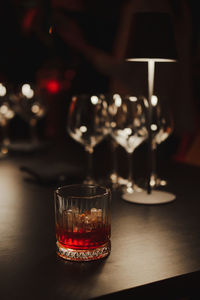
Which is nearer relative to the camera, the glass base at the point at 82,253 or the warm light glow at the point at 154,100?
the glass base at the point at 82,253

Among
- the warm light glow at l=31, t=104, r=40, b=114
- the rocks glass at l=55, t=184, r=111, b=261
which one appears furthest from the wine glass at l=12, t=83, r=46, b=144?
the rocks glass at l=55, t=184, r=111, b=261

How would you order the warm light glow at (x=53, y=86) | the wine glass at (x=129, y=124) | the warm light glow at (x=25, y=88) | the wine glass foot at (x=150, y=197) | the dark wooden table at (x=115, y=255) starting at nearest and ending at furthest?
the dark wooden table at (x=115, y=255) → the wine glass foot at (x=150, y=197) → the wine glass at (x=129, y=124) → the warm light glow at (x=25, y=88) → the warm light glow at (x=53, y=86)

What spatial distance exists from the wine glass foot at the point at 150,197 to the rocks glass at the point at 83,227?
29cm

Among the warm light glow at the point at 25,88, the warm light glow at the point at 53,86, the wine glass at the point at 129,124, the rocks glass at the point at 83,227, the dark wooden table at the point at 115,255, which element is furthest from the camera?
the warm light glow at the point at 53,86

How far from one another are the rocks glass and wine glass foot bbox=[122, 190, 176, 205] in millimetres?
294

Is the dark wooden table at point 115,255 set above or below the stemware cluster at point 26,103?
below

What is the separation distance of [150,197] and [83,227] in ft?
1.23

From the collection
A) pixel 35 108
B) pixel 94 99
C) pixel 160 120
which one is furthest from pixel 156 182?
pixel 35 108

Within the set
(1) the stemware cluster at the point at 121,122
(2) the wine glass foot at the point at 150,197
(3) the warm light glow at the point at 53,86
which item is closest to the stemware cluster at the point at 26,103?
(1) the stemware cluster at the point at 121,122

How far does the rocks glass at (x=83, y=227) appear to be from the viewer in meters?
0.72

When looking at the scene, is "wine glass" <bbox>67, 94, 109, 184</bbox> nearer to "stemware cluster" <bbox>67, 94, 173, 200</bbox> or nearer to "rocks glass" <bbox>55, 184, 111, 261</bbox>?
"stemware cluster" <bbox>67, 94, 173, 200</bbox>

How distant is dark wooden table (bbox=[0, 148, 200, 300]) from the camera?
2.02 ft

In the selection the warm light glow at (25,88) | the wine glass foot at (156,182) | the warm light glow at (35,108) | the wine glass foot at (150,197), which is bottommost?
the wine glass foot at (156,182)

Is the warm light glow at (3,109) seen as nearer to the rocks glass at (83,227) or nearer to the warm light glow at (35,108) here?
the warm light glow at (35,108)
